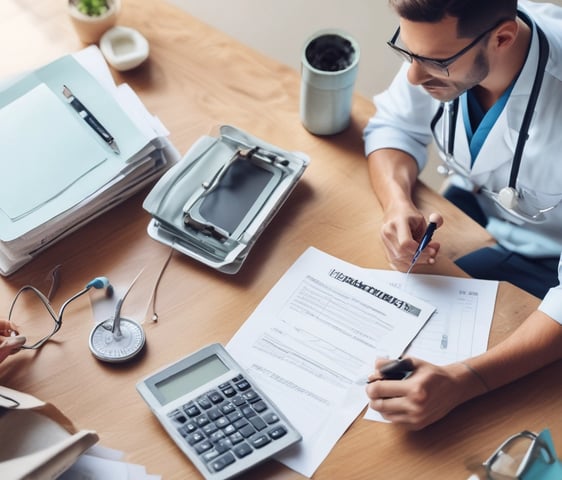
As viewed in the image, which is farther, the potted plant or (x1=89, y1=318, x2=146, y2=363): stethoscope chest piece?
the potted plant

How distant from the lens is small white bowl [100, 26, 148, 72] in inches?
57.3

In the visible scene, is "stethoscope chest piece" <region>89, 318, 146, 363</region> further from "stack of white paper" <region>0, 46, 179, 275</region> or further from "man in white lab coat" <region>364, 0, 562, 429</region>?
"man in white lab coat" <region>364, 0, 562, 429</region>

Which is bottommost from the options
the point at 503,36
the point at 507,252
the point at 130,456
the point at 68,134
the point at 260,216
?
the point at 507,252

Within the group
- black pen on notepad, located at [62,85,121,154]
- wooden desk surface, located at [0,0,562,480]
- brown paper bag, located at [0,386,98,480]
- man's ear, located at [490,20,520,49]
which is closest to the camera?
brown paper bag, located at [0,386,98,480]

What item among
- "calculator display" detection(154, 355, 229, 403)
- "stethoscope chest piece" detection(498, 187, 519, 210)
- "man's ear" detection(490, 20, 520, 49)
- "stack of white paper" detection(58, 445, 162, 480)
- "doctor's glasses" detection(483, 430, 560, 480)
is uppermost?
"man's ear" detection(490, 20, 520, 49)

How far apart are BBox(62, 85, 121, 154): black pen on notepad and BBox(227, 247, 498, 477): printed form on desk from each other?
39cm

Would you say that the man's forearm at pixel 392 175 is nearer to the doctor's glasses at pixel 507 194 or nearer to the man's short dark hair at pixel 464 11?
the doctor's glasses at pixel 507 194

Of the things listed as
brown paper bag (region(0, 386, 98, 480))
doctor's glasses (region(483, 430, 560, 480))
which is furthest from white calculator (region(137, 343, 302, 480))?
doctor's glasses (region(483, 430, 560, 480))

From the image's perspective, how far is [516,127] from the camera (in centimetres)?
126

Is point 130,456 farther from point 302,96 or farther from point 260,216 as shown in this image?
point 302,96

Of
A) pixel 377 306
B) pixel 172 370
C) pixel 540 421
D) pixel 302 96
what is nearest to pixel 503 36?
pixel 302 96

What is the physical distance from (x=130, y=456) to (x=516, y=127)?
83cm

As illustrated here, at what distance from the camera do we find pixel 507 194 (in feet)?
4.27

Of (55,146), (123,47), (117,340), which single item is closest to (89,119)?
(55,146)
